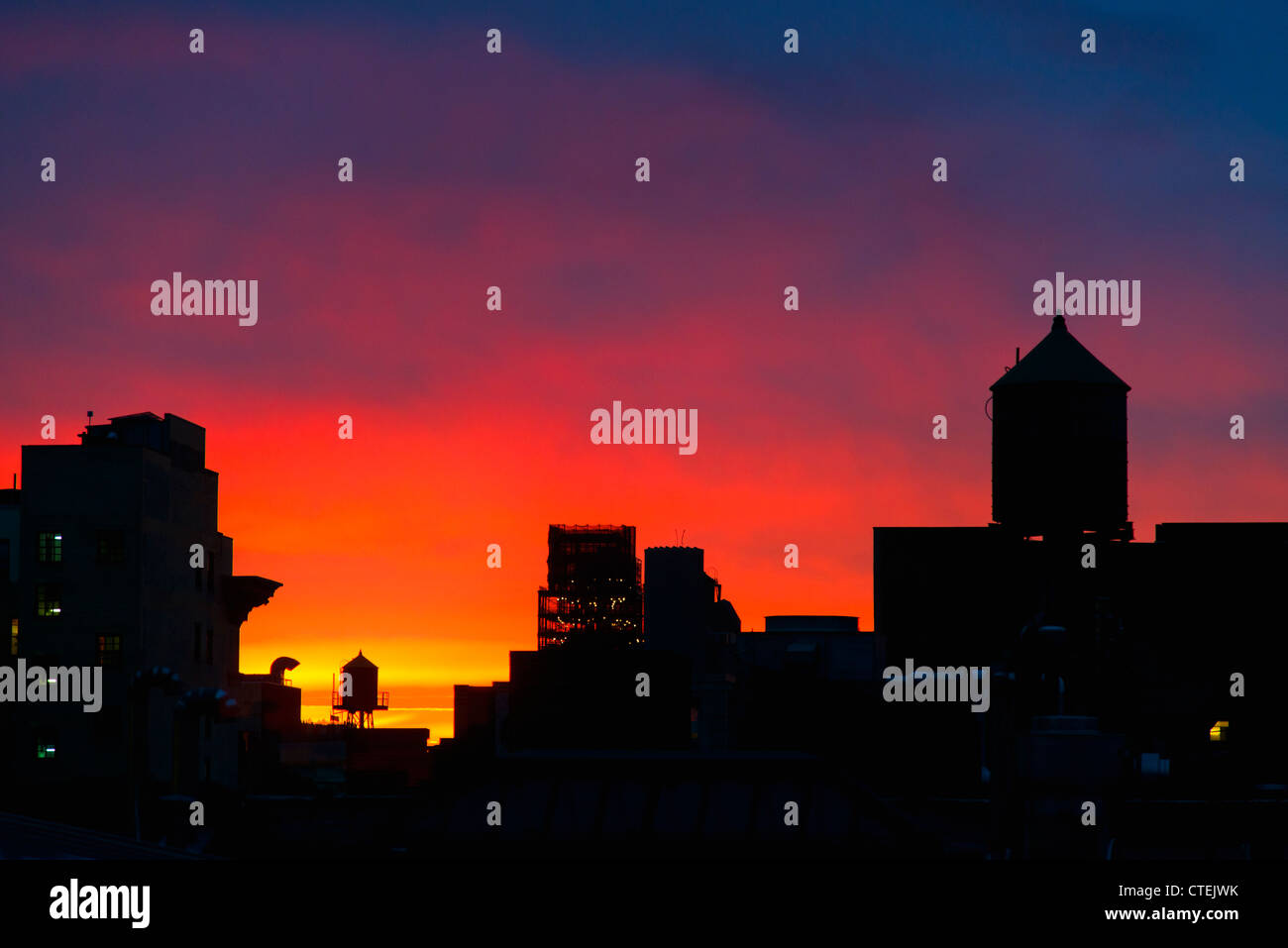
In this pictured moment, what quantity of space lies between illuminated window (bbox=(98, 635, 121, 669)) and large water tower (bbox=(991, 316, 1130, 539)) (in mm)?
57753

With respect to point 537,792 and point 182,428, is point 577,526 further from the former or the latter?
point 537,792

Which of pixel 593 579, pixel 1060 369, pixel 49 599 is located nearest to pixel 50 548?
Result: pixel 49 599

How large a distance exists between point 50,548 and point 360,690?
3265 inches

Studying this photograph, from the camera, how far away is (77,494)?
316ft

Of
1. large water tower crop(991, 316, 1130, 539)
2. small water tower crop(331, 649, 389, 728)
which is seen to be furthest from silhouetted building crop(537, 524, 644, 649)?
large water tower crop(991, 316, 1130, 539)

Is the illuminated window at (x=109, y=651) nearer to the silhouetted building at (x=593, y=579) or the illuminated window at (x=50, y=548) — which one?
the illuminated window at (x=50, y=548)

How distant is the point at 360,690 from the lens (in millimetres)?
177000

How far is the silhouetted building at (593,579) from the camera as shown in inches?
5763

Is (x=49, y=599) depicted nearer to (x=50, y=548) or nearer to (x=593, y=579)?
(x=50, y=548)

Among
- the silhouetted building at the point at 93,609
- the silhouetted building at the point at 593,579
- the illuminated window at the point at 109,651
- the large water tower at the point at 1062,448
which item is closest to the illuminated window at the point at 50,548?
the silhouetted building at the point at 93,609

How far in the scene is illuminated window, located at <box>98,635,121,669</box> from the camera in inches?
3799

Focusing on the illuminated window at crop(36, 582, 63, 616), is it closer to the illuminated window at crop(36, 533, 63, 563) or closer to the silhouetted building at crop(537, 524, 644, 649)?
Result: the illuminated window at crop(36, 533, 63, 563)

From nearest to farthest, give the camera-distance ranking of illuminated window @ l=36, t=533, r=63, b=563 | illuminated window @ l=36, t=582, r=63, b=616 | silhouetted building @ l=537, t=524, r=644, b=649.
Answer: illuminated window @ l=36, t=533, r=63, b=563 → illuminated window @ l=36, t=582, r=63, b=616 → silhouetted building @ l=537, t=524, r=644, b=649
